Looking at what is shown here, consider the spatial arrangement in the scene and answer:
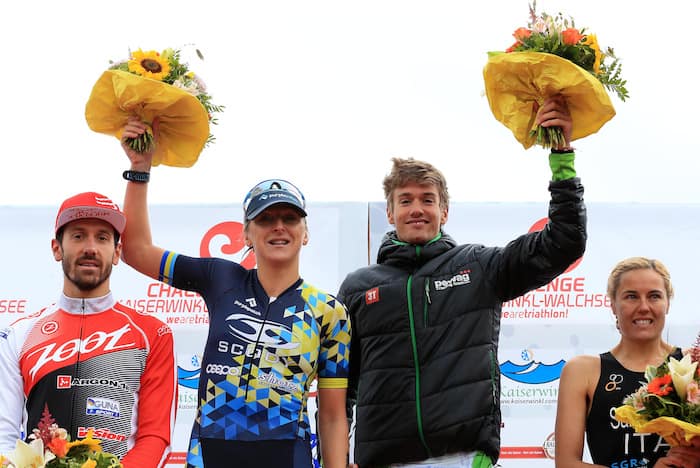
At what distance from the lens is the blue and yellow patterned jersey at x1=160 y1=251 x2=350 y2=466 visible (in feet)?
10.4

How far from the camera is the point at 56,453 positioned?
2.88 meters

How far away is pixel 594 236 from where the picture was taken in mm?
5301

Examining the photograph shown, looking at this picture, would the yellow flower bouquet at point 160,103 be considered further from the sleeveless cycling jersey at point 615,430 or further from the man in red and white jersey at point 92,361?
the sleeveless cycling jersey at point 615,430

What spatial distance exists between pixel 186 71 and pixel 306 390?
1435 millimetres

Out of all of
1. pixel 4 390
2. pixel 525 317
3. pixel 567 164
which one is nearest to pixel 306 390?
pixel 4 390

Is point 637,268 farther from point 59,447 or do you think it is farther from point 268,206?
point 59,447

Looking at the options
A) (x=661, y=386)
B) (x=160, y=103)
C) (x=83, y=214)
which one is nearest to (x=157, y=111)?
(x=160, y=103)

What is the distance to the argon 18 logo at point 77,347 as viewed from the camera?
3.31 meters

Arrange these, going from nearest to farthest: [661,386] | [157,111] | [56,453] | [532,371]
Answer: [56,453], [661,386], [157,111], [532,371]

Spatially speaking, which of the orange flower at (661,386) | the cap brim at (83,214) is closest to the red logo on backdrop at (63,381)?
the cap brim at (83,214)

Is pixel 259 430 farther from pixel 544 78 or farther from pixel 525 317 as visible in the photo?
pixel 525 317

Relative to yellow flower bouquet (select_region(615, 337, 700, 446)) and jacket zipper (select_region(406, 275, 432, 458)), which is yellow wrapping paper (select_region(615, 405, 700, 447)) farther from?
jacket zipper (select_region(406, 275, 432, 458))

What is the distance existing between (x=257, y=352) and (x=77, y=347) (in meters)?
0.72

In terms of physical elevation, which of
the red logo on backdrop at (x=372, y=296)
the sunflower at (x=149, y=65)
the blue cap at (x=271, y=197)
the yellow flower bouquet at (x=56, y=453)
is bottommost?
the yellow flower bouquet at (x=56, y=453)
